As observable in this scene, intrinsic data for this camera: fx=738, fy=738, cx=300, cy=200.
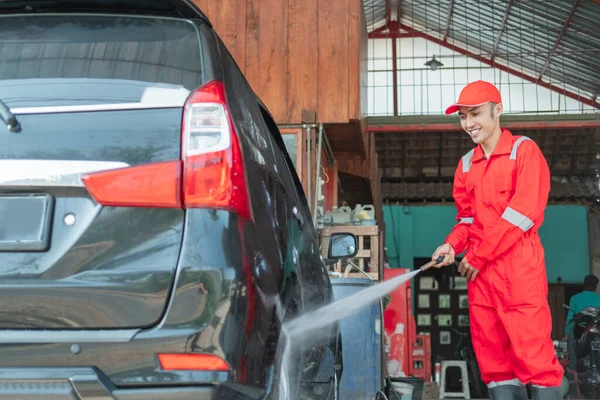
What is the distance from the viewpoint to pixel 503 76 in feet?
67.9

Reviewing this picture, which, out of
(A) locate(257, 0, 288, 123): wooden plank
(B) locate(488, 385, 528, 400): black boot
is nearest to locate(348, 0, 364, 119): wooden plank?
(A) locate(257, 0, 288, 123): wooden plank

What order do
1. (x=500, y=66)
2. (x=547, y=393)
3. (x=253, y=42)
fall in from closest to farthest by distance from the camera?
(x=547, y=393) < (x=253, y=42) < (x=500, y=66)

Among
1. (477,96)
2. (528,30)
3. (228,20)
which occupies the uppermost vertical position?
(528,30)

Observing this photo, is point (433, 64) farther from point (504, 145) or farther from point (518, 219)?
point (518, 219)

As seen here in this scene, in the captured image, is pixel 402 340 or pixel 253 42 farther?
pixel 402 340

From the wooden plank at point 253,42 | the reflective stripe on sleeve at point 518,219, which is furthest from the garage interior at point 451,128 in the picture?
the reflective stripe on sleeve at point 518,219

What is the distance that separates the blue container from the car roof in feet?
9.56

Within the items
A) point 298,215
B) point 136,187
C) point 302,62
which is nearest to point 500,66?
point 302,62

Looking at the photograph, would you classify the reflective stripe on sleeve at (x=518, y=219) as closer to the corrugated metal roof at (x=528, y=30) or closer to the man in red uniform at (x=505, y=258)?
the man in red uniform at (x=505, y=258)

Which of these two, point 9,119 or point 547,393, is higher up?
point 9,119

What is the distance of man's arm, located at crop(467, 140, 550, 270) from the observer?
3671mm

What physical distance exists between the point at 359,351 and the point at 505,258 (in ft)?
5.04

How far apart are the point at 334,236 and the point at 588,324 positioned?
20.4 ft

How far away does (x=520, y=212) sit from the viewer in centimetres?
369
